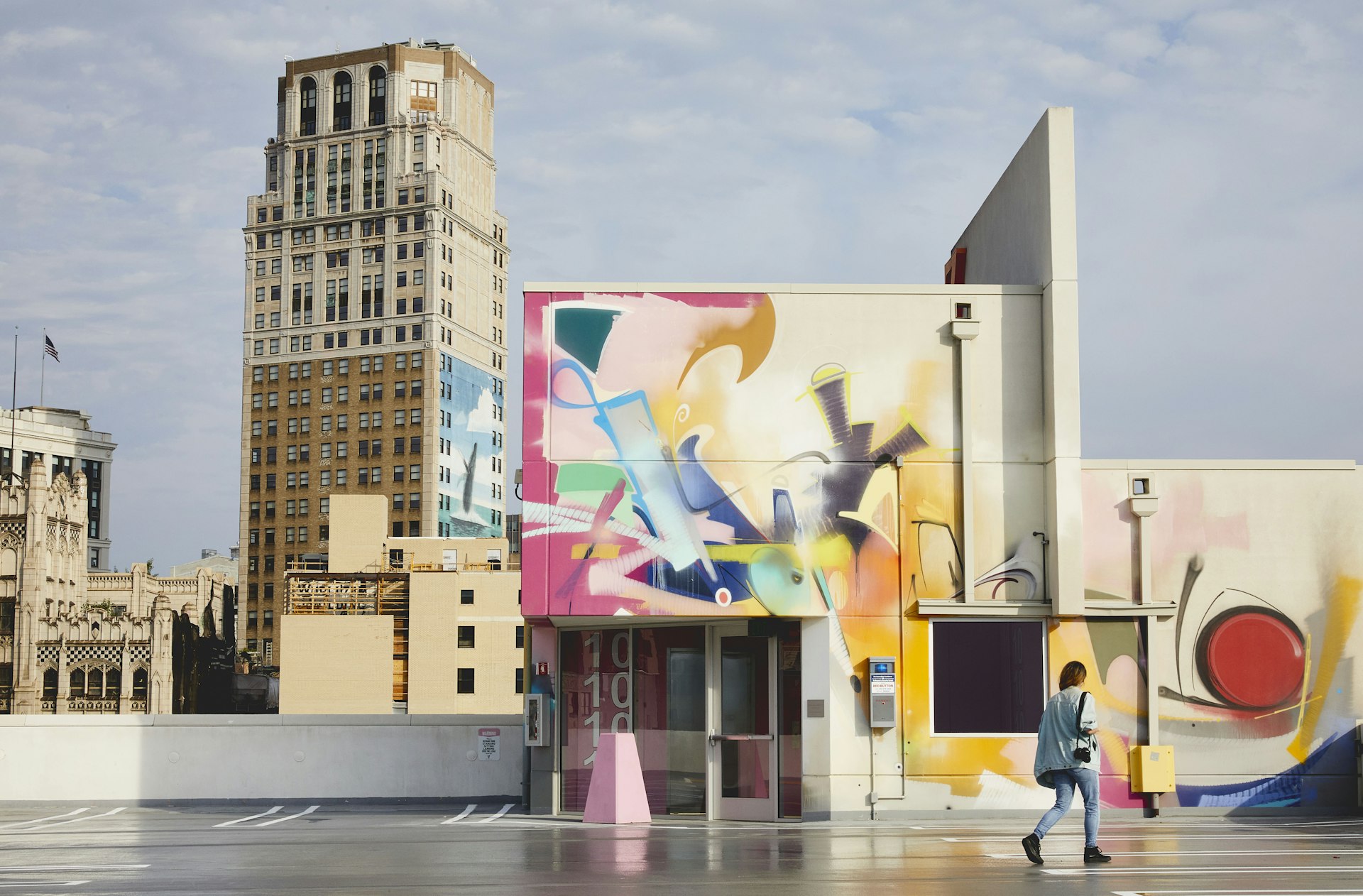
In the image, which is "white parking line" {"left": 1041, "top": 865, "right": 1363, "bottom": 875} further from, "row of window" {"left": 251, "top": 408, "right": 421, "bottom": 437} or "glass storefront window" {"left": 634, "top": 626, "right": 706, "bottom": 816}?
"row of window" {"left": 251, "top": 408, "right": 421, "bottom": 437}

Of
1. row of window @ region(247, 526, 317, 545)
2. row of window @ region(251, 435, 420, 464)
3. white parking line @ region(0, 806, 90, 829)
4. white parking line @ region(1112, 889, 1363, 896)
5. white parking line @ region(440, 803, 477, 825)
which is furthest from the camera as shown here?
row of window @ region(247, 526, 317, 545)

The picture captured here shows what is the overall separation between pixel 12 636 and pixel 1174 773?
110 m

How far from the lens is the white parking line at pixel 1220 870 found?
12398 mm

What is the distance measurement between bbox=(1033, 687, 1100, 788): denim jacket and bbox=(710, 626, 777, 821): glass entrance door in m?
7.25

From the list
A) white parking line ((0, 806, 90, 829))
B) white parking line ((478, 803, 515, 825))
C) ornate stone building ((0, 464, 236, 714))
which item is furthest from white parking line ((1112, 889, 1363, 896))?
ornate stone building ((0, 464, 236, 714))

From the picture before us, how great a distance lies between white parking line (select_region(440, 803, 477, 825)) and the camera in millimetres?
19703

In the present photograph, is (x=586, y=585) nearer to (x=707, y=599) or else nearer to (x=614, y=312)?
(x=707, y=599)

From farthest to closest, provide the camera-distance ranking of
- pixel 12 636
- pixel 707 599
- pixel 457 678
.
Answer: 1. pixel 12 636
2. pixel 457 678
3. pixel 707 599

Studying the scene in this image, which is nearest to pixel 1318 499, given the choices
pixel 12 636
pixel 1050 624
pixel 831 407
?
pixel 1050 624

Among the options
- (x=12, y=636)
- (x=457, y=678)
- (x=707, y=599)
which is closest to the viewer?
(x=707, y=599)

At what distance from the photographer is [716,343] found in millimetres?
20500

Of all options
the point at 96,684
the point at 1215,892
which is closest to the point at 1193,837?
the point at 1215,892

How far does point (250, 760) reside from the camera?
2681 centimetres

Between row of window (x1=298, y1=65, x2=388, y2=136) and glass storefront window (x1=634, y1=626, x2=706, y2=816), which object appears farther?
row of window (x1=298, y1=65, x2=388, y2=136)
